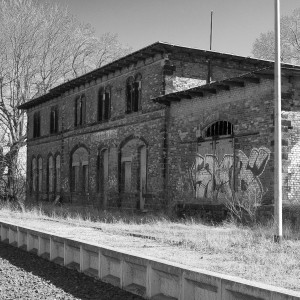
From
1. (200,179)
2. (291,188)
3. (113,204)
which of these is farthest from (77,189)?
(291,188)

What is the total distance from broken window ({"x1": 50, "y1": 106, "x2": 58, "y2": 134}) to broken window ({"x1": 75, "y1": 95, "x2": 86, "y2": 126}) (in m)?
3.44

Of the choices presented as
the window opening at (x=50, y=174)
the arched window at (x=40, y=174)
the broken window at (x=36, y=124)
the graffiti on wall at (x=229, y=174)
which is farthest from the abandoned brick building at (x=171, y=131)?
the broken window at (x=36, y=124)

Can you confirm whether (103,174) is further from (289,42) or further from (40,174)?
(289,42)

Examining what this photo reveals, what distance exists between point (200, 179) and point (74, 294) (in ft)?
39.5

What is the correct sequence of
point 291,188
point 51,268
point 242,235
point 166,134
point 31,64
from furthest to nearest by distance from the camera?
point 31,64 < point 166,134 < point 291,188 < point 242,235 < point 51,268

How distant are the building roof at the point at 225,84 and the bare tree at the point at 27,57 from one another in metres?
18.9

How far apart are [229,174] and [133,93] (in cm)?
787

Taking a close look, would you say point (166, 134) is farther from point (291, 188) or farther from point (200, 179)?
point (291, 188)

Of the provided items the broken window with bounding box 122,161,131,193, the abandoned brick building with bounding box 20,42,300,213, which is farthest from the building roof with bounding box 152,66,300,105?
the broken window with bounding box 122,161,131,193

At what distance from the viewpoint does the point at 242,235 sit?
13148 millimetres

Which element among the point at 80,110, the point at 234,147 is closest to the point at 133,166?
the point at 234,147

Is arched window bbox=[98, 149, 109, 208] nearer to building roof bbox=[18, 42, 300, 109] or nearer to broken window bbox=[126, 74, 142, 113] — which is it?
broken window bbox=[126, 74, 142, 113]

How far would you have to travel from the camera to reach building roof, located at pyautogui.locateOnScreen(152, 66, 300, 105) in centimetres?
1611

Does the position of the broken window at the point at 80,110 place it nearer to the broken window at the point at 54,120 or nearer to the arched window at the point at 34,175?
the broken window at the point at 54,120
